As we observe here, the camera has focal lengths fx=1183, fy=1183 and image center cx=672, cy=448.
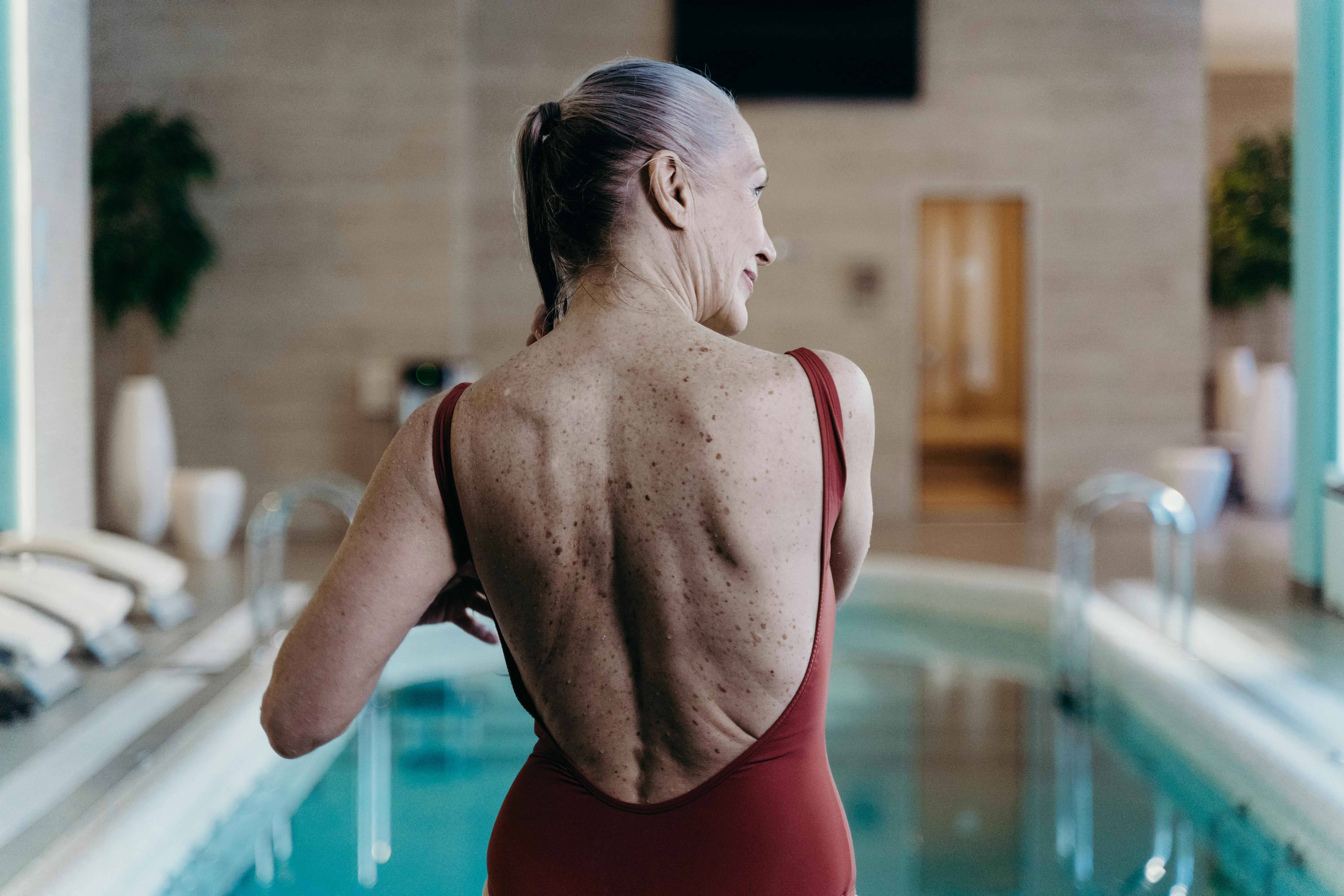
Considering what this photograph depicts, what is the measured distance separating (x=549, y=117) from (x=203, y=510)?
6.75 m

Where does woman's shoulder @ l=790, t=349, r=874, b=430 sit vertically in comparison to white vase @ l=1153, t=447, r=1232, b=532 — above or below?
above

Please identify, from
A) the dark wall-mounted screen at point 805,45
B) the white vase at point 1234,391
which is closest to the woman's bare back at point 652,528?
the dark wall-mounted screen at point 805,45

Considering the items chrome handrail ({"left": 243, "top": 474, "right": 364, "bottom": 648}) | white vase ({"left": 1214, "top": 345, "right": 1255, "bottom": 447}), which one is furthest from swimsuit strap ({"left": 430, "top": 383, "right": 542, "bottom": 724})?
white vase ({"left": 1214, "top": 345, "right": 1255, "bottom": 447})

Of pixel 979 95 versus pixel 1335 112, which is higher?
pixel 979 95

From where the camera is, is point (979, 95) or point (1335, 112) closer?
point (1335, 112)

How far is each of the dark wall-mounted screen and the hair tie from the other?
7.89 m

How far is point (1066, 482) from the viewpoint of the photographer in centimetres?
880

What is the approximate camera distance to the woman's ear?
2.77 ft

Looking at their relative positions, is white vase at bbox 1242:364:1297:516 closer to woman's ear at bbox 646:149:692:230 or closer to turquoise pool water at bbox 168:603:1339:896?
turquoise pool water at bbox 168:603:1339:896

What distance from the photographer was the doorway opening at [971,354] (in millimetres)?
9148

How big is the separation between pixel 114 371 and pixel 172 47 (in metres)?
2.18

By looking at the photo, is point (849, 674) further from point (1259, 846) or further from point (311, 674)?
point (311, 674)

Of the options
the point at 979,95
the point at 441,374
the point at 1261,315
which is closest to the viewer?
the point at 441,374

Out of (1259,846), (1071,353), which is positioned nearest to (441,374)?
(1071,353)
